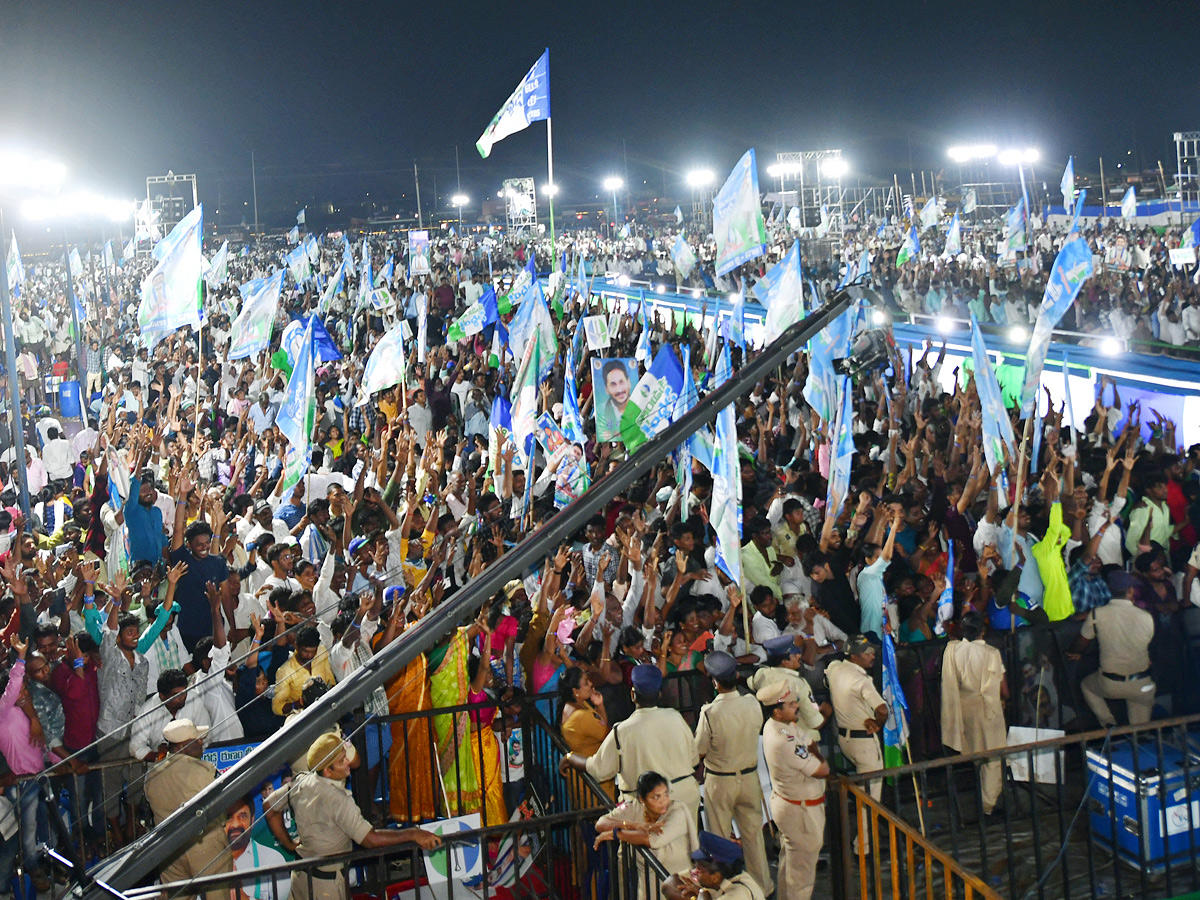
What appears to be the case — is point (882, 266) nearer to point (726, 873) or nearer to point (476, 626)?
point (476, 626)

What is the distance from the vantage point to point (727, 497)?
24.3 ft

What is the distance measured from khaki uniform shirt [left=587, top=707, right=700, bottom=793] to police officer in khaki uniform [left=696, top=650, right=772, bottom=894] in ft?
1.16

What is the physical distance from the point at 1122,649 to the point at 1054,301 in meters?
2.98

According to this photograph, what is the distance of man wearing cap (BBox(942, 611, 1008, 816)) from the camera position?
7.02 meters

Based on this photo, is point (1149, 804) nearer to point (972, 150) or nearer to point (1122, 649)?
point (1122, 649)

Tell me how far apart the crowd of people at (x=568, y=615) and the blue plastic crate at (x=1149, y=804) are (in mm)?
733

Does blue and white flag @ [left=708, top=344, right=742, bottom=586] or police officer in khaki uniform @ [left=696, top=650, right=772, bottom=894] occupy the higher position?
blue and white flag @ [left=708, top=344, right=742, bottom=586]

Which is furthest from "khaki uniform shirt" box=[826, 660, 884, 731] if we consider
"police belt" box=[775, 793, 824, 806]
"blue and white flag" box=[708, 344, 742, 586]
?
"blue and white flag" box=[708, 344, 742, 586]

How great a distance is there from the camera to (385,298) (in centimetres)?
2270

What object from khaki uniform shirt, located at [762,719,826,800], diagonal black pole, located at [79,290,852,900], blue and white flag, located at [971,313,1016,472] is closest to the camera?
diagonal black pole, located at [79,290,852,900]

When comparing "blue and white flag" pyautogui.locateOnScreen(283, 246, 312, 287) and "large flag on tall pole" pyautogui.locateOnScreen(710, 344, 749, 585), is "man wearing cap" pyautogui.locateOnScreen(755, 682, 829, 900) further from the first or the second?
"blue and white flag" pyautogui.locateOnScreen(283, 246, 312, 287)

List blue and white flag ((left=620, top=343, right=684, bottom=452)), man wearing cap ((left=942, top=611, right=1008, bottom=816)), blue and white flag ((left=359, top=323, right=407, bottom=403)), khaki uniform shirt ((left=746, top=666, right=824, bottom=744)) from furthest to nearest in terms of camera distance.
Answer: blue and white flag ((left=359, top=323, right=407, bottom=403))
blue and white flag ((left=620, top=343, right=684, bottom=452))
man wearing cap ((left=942, top=611, right=1008, bottom=816))
khaki uniform shirt ((left=746, top=666, right=824, bottom=744))

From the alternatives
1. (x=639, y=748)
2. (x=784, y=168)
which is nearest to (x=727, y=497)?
(x=639, y=748)

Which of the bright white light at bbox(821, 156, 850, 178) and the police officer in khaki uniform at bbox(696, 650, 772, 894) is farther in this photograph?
the bright white light at bbox(821, 156, 850, 178)
